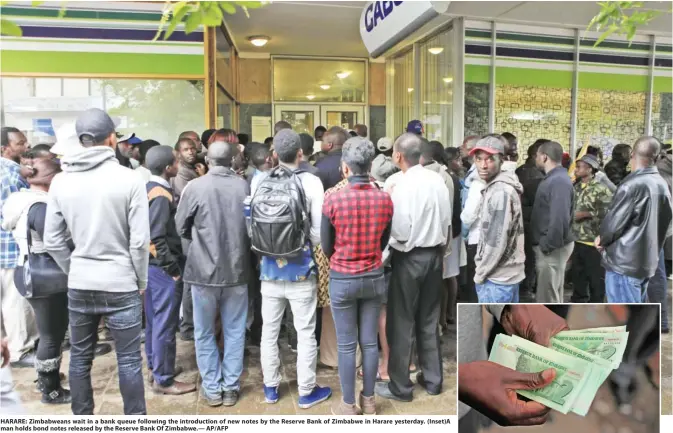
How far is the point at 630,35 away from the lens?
249cm

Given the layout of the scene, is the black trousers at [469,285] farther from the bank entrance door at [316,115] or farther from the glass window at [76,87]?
the bank entrance door at [316,115]

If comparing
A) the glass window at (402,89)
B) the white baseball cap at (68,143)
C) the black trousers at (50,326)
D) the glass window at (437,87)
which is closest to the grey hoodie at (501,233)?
the white baseball cap at (68,143)

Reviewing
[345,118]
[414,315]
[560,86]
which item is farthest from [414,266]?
[345,118]

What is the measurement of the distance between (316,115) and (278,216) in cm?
751

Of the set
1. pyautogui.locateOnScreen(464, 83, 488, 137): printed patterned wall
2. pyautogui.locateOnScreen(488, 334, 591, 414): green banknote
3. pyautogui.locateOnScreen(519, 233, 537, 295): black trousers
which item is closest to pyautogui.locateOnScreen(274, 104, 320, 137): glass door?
pyautogui.locateOnScreen(464, 83, 488, 137): printed patterned wall

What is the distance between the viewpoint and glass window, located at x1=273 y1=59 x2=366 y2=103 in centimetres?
1016

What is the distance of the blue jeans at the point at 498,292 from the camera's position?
332 centimetres

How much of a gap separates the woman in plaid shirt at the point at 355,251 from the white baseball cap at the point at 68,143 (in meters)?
1.29

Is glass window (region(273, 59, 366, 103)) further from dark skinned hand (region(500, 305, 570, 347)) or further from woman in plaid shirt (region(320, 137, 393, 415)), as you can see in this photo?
dark skinned hand (region(500, 305, 570, 347))

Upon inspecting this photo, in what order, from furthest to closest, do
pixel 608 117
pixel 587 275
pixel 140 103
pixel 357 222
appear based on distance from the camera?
pixel 608 117
pixel 140 103
pixel 587 275
pixel 357 222

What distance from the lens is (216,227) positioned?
323 centimetres

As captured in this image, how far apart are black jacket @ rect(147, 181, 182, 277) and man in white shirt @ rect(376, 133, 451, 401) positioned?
132 centimetres

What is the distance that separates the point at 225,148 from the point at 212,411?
5.14 feet

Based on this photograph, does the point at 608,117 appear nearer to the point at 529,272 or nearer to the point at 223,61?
the point at 529,272
